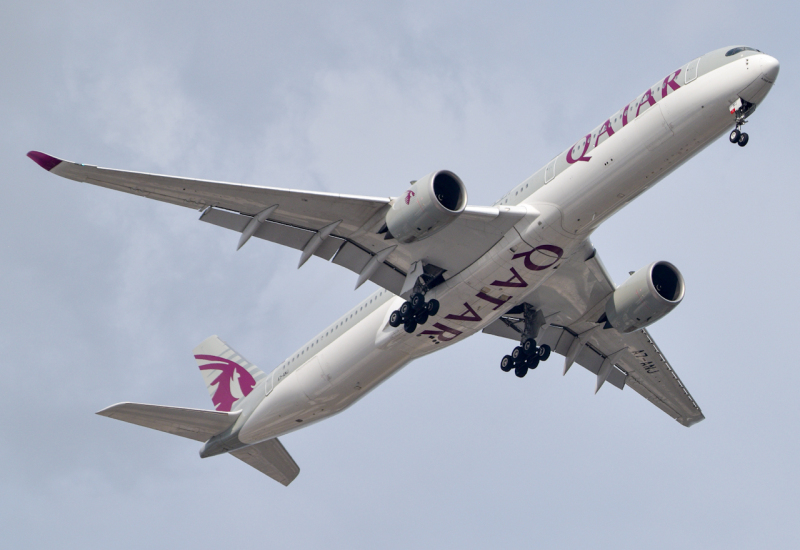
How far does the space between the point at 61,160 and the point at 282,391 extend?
36.8 ft

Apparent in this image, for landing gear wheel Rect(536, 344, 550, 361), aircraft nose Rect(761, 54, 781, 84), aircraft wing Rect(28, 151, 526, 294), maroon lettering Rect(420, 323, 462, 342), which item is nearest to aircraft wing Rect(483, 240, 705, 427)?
landing gear wheel Rect(536, 344, 550, 361)

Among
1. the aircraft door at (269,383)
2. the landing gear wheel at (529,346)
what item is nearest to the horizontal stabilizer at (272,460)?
the aircraft door at (269,383)

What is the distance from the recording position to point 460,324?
2719 cm

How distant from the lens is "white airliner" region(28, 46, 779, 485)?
75.5ft

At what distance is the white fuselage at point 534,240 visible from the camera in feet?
74.5

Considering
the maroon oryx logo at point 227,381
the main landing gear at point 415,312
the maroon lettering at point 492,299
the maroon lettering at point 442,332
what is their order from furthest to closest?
the maroon oryx logo at point 227,381 → the maroon lettering at point 442,332 → the main landing gear at point 415,312 → the maroon lettering at point 492,299

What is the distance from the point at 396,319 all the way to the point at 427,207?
477 cm

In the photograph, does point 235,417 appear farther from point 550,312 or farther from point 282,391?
point 550,312

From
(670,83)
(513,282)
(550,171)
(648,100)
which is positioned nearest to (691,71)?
(670,83)

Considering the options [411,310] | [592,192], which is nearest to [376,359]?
[411,310]

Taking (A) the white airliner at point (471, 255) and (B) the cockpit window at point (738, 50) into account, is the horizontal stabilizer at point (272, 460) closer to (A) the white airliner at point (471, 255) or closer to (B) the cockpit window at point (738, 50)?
(A) the white airliner at point (471, 255)

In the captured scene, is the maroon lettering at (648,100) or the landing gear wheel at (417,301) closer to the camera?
the maroon lettering at (648,100)

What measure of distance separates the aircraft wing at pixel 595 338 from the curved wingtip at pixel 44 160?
14724 mm

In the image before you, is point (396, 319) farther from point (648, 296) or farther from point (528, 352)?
point (648, 296)
